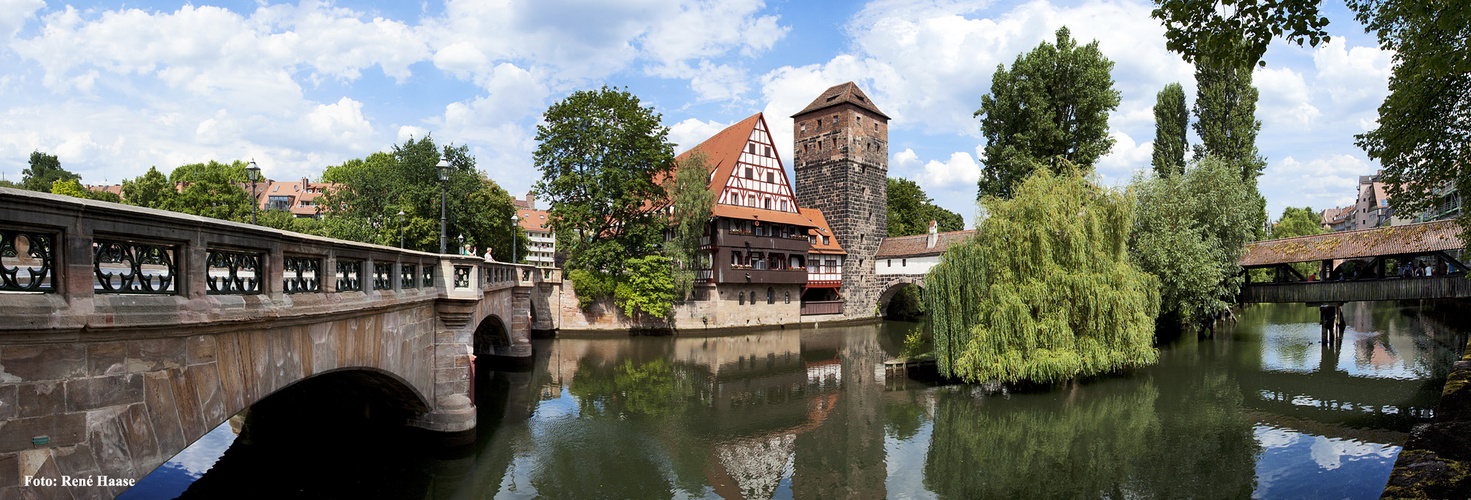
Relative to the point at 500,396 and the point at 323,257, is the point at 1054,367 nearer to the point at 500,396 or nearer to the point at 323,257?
the point at 500,396

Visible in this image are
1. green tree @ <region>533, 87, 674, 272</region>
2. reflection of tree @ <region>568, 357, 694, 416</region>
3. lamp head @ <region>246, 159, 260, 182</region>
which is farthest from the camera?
green tree @ <region>533, 87, 674, 272</region>

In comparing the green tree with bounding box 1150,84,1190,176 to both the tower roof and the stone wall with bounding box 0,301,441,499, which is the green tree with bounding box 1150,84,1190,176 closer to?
the tower roof

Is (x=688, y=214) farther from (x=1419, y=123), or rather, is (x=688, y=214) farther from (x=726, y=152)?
(x=1419, y=123)

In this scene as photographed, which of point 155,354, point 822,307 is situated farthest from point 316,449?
point 822,307

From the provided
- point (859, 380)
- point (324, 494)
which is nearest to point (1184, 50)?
point (324, 494)

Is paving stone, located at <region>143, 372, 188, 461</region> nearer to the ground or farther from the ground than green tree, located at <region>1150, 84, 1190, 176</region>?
nearer to the ground

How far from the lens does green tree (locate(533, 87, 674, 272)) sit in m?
32.8

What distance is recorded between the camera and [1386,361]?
925 inches

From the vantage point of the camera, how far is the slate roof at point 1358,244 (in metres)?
22.8

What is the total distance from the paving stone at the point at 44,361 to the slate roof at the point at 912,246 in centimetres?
3898

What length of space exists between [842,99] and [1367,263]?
2620 cm

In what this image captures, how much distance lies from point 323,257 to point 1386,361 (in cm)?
3121

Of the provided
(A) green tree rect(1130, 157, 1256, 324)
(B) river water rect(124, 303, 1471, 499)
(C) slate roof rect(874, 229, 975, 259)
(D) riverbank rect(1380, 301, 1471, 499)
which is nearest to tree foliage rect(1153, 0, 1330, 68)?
(D) riverbank rect(1380, 301, 1471, 499)

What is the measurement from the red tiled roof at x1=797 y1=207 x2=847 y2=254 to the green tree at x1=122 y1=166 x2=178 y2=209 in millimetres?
39628
